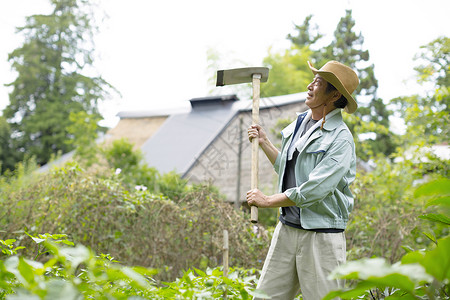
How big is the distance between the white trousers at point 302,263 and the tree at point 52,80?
20.4m

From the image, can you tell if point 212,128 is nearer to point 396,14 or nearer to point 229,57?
point 396,14

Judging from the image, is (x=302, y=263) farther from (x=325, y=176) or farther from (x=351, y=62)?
(x=351, y=62)

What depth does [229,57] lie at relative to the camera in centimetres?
2177

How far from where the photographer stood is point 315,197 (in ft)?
7.29

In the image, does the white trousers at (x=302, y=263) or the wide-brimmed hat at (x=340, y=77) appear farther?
the wide-brimmed hat at (x=340, y=77)

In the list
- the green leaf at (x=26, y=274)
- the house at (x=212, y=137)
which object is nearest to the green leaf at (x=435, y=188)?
the green leaf at (x=26, y=274)

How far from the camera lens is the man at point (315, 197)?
7.43ft

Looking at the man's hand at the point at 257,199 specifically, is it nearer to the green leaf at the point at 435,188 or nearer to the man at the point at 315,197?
the man at the point at 315,197

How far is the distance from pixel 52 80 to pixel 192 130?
13004 millimetres

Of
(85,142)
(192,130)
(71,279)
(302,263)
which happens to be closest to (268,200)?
(302,263)

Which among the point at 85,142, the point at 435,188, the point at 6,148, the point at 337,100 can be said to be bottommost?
the point at 6,148

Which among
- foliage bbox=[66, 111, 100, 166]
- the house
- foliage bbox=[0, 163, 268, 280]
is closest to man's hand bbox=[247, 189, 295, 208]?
foliage bbox=[0, 163, 268, 280]

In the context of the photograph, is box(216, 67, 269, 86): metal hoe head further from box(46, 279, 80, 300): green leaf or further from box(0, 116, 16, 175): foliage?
box(0, 116, 16, 175): foliage

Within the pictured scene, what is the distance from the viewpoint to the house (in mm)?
9945
